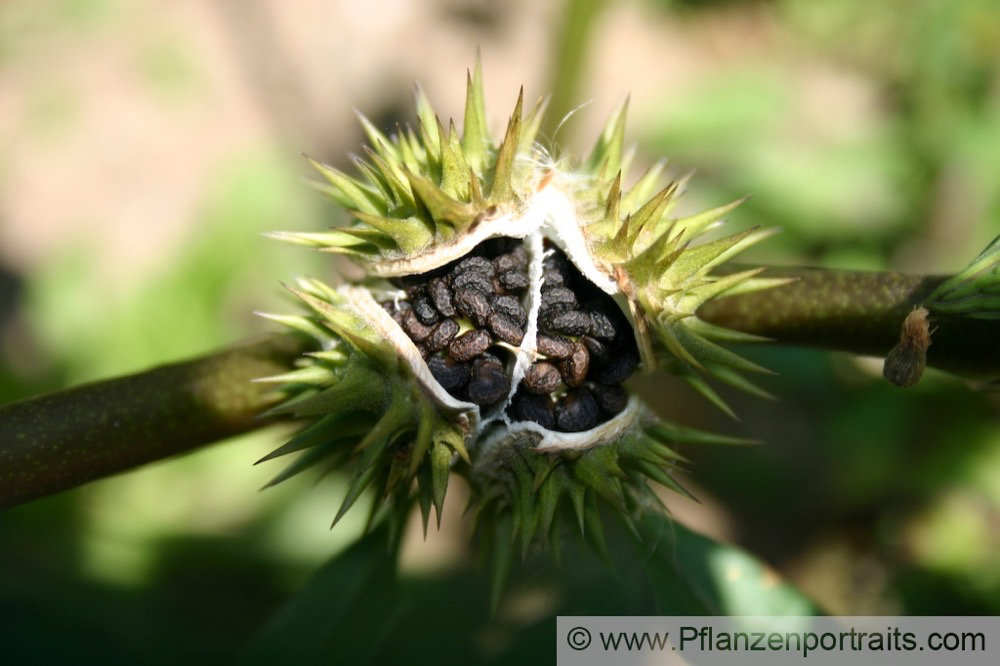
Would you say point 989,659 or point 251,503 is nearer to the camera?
point 989,659

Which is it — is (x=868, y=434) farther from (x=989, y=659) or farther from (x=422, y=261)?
(x=422, y=261)

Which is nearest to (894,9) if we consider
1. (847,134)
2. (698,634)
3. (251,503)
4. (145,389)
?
(847,134)

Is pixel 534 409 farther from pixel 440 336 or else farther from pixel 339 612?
pixel 339 612

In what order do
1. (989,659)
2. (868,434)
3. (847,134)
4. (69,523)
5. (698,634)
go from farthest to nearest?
(847,134), (868,434), (69,523), (989,659), (698,634)

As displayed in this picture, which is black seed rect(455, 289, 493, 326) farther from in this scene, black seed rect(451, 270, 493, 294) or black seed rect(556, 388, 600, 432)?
black seed rect(556, 388, 600, 432)

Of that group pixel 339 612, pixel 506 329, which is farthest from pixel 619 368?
pixel 339 612

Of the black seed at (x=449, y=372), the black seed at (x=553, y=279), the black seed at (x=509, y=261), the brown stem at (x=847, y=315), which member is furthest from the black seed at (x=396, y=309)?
the brown stem at (x=847, y=315)
